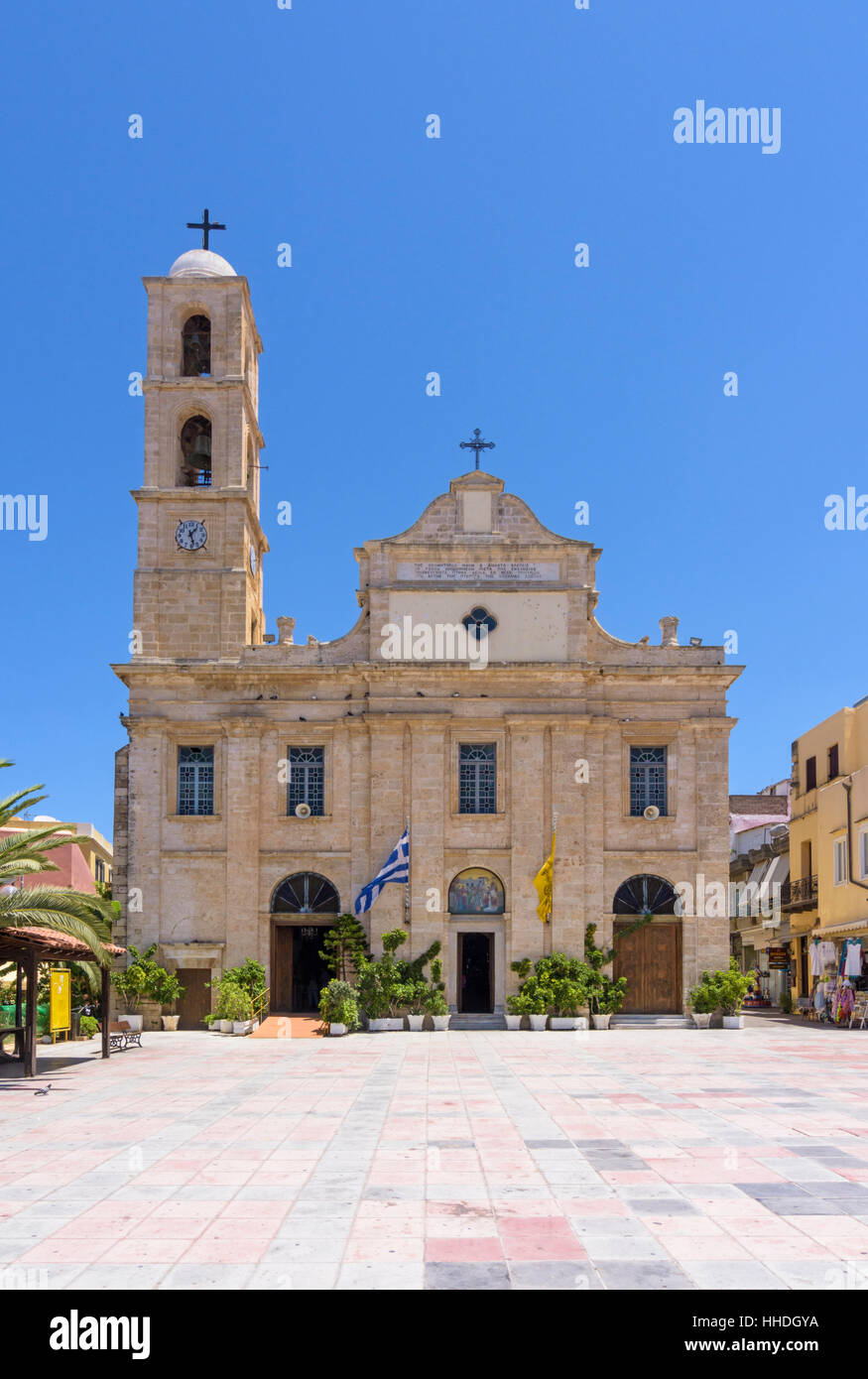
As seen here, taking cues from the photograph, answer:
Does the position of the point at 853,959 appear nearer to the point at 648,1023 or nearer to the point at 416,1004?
the point at 648,1023

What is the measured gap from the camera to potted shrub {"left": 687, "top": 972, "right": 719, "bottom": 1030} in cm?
3388

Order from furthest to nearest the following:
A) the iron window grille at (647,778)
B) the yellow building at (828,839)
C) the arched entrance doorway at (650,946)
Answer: the yellow building at (828,839) < the iron window grille at (647,778) < the arched entrance doorway at (650,946)

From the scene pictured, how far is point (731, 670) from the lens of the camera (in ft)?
117

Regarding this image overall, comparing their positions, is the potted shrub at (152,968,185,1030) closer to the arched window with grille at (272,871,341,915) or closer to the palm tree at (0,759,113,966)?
the arched window with grille at (272,871,341,915)

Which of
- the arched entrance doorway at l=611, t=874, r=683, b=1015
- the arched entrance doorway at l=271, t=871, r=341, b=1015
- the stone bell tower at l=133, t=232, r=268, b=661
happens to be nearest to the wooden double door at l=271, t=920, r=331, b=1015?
the arched entrance doorway at l=271, t=871, r=341, b=1015

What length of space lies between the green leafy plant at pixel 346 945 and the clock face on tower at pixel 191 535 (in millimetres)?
11008

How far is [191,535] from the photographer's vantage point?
36406mm

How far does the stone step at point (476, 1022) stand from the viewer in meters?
33.8

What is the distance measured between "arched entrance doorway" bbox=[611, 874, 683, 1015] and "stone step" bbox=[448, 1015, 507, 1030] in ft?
11.5

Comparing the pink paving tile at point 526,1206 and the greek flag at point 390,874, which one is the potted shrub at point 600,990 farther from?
the pink paving tile at point 526,1206

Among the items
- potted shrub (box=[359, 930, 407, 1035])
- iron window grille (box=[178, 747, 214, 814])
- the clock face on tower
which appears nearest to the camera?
potted shrub (box=[359, 930, 407, 1035])

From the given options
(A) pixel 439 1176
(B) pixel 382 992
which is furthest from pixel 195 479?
(A) pixel 439 1176

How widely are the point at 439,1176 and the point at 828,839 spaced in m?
29.6

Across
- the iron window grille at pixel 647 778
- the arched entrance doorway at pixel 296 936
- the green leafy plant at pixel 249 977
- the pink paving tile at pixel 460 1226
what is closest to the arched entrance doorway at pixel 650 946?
the iron window grille at pixel 647 778
